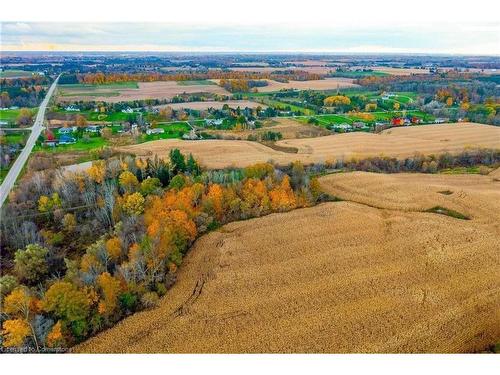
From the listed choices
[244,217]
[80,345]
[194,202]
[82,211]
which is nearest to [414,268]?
[244,217]

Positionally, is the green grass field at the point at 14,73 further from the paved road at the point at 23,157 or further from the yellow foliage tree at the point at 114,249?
the yellow foliage tree at the point at 114,249

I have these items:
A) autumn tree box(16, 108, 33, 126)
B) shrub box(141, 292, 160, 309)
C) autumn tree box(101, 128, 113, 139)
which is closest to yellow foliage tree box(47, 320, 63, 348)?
shrub box(141, 292, 160, 309)

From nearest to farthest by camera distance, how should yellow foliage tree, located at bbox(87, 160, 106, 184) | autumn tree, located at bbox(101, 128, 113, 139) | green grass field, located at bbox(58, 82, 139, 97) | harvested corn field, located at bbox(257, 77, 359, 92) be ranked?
yellow foliage tree, located at bbox(87, 160, 106, 184) → autumn tree, located at bbox(101, 128, 113, 139) → green grass field, located at bbox(58, 82, 139, 97) → harvested corn field, located at bbox(257, 77, 359, 92)

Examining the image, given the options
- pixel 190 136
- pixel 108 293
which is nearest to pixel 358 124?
pixel 190 136

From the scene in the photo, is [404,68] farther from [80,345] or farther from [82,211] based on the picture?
[80,345]

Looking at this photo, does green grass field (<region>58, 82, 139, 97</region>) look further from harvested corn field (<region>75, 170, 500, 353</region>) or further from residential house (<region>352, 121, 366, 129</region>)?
harvested corn field (<region>75, 170, 500, 353</region>)

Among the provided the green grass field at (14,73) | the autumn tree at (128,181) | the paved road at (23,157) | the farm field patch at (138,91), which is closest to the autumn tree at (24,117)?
the paved road at (23,157)

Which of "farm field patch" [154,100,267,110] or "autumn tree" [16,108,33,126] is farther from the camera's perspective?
"farm field patch" [154,100,267,110]
